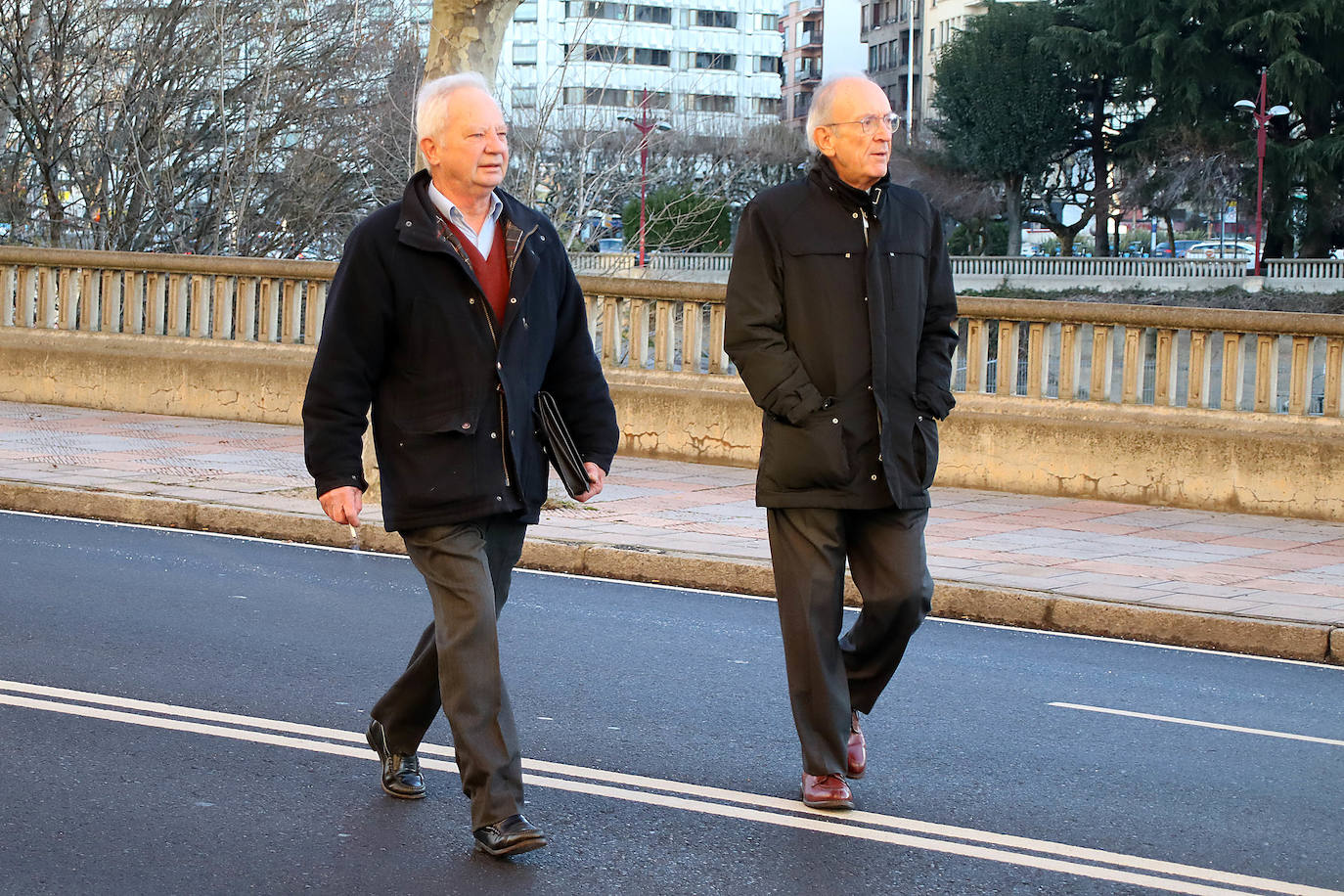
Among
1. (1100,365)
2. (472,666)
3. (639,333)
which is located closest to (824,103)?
(472,666)

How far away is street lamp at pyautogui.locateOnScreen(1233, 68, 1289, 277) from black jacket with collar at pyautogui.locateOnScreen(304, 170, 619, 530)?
59.1m

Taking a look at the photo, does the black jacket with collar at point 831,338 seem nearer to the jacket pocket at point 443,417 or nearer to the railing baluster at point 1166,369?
the jacket pocket at point 443,417

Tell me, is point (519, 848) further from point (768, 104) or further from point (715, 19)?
point (715, 19)

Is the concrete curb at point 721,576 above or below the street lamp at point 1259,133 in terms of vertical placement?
below

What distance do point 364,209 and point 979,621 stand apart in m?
18.6

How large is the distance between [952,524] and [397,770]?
654 centimetres

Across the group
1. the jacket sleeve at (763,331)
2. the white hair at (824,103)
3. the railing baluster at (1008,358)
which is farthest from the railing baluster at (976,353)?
the jacket sleeve at (763,331)

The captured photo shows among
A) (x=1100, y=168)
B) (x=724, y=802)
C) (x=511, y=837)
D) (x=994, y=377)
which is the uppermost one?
(x=1100, y=168)

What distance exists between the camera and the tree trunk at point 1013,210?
81375 millimetres

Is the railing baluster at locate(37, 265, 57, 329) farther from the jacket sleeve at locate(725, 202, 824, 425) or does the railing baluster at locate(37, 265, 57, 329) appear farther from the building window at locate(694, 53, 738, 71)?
the building window at locate(694, 53, 738, 71)

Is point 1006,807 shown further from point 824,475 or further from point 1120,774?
point 824,475

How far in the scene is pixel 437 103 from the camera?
4.92 metres

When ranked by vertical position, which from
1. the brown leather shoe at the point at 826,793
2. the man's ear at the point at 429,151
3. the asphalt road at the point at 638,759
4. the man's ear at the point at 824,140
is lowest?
the asphalt road at the point at 638,759

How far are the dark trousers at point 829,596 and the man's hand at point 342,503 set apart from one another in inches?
29.6
